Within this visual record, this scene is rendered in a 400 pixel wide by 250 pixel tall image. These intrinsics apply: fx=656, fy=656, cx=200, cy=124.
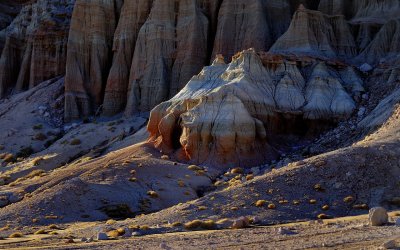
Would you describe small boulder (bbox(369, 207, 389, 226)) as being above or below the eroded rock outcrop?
below

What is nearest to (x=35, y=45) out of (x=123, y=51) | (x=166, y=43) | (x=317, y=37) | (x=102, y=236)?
(x=123, y=51)

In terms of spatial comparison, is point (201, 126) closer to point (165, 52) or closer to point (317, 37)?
point (317, 37)

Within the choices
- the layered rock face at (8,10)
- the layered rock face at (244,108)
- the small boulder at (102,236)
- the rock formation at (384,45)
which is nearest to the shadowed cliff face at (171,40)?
the rock formation at (384,45)

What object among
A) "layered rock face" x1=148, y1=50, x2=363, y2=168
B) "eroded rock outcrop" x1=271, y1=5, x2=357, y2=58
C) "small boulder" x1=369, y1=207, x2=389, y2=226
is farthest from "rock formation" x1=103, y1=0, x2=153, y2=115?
"small boulder" x1=369, y1=207, x2=389, y2=226

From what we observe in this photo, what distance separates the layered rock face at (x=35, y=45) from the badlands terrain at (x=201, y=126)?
181mm

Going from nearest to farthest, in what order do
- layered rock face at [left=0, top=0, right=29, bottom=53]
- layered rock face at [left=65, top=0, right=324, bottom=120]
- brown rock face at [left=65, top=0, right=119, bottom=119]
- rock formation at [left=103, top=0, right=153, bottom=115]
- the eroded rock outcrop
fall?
1. the eroded rock outcrop
2. layered rock face at [left=65, top=0, right=324, bottom=120]
3. rock formation at [left=103, top=0, right=153, bottom=115]
4. brown rock face at [left=65, top=0, right=119, bottom=119]
5. layered rock face at [left=0, top=0, right=29, bottom=53]

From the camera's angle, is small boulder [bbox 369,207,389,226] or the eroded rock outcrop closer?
small boulder [bbox 369,207,389,226]

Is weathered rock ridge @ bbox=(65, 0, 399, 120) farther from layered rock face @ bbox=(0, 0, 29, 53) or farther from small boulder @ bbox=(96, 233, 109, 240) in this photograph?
layered rock face @ bbox=(0, 0, 29, 53)

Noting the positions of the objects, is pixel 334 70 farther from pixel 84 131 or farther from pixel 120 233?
pixel 120 233

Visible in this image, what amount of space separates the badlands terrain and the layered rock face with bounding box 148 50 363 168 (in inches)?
3.8

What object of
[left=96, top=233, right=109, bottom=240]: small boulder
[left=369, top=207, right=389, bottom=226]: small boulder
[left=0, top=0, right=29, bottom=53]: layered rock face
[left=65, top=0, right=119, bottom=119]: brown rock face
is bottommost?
[left=96, top=233, right=109, bottom=240]: small boulder

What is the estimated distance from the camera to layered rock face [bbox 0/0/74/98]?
250ft

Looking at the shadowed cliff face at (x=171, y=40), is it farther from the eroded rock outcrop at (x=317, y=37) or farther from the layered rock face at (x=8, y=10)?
the layered rock face at (x=8, y=10)

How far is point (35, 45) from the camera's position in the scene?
76.4 m
